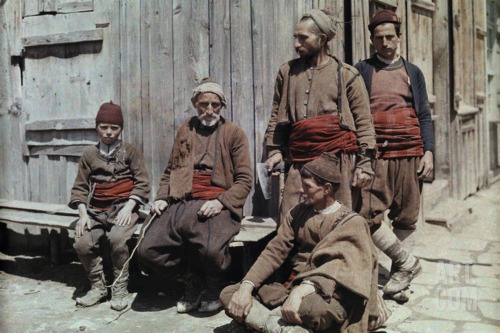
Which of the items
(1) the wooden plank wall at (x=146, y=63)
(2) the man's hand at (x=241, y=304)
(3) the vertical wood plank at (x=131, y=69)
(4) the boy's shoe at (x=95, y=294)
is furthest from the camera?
(3) the vertical wood plank at (x=131, y=69)

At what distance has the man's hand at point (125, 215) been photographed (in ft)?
14.8

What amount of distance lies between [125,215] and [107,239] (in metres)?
0.24

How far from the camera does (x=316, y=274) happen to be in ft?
10.8


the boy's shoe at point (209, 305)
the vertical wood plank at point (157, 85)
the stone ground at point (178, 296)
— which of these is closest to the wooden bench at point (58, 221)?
the boy's shoe at point (209, 305)

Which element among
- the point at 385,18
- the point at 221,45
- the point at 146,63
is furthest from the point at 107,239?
the point at 385,18

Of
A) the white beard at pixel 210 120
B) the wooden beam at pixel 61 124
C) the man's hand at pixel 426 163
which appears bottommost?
the man's hand at pixel 426 163

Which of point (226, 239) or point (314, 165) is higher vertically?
point (314, 165)

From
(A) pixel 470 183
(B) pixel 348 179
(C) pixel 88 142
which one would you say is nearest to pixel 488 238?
(A) pixel 470 183

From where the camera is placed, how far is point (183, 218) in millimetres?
4262

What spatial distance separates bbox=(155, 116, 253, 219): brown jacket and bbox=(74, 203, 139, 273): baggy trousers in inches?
15.3

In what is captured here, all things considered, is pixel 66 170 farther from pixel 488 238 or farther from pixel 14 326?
pixel 488 238

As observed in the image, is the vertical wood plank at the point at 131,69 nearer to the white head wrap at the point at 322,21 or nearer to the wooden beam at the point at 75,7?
the wooden beam at the point at 75,7

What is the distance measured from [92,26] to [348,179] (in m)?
3.12

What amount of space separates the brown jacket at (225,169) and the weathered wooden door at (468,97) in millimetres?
4033
